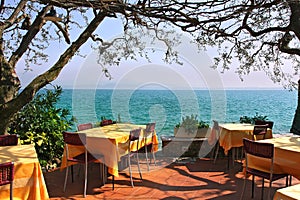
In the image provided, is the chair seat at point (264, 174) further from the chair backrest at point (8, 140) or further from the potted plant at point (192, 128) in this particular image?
the chair backrest at point (8, 140)

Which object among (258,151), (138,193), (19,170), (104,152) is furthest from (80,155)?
(258,151)

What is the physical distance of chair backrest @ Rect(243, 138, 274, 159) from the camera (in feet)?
10.5

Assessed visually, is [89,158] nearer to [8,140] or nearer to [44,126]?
[8,140]

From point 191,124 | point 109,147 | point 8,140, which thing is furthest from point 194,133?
point 8,140

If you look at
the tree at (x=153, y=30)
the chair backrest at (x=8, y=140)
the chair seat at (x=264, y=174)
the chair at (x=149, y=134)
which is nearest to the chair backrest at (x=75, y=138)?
the chair backrest at (x=8, y=140)

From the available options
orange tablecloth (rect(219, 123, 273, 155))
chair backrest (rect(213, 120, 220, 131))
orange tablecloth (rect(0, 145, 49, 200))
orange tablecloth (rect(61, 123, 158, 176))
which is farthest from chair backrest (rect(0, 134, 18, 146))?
chair backrest (rect(213, 120, 220, 131))

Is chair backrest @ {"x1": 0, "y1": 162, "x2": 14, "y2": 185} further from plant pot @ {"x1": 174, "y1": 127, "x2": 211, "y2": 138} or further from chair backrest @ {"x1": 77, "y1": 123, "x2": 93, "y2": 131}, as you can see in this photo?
plant pot @ {"x1": 174, "y1": 127, "x2": 211, "y2": 138}

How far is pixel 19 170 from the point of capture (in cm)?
271

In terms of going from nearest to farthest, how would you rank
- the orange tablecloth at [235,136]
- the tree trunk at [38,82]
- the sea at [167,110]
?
the tree trunk at [38,82], the orange tablecloth at [235,136], the sea at [167,110]

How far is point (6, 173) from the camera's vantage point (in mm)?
2428

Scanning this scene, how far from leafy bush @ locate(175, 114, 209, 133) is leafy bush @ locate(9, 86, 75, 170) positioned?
2.52 meters

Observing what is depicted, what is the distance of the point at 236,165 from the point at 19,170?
4046 millimetres

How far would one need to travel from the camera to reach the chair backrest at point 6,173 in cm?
240

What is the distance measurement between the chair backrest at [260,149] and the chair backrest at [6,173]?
2.56 m
